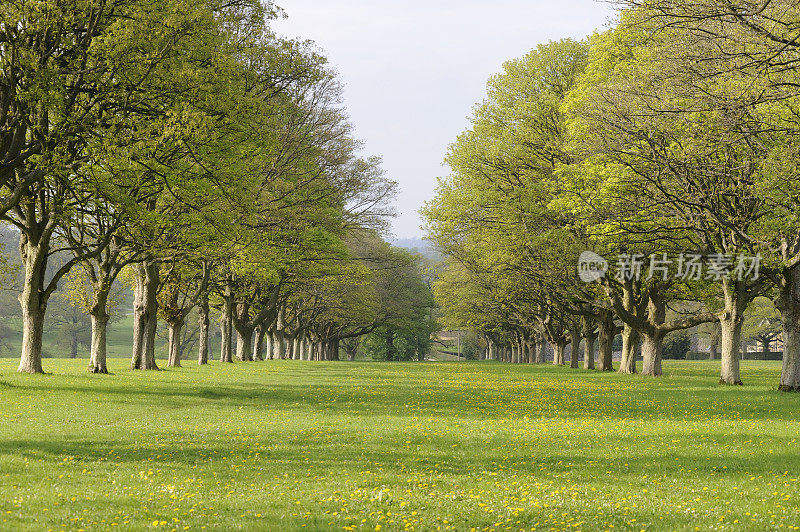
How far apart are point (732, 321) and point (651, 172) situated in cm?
891

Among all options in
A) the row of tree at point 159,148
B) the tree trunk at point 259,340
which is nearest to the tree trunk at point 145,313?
the row of tree at point 159,148

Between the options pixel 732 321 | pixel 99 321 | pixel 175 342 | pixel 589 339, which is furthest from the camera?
pixel 589 339

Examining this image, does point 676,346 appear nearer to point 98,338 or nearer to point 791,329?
point 791,329

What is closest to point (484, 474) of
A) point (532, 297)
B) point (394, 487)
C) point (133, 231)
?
point (394, 487)

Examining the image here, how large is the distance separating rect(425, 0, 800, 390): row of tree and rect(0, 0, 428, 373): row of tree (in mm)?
8829

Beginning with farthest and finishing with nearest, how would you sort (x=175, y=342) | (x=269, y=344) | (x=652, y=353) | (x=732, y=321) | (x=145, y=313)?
(x=269, y=344)
(x=175, y=342)
(x=652, y=353)
(x=145, y=313)
(x=732, y=321)

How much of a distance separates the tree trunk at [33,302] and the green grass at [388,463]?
165 inches

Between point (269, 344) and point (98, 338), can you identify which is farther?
point (269, 344)

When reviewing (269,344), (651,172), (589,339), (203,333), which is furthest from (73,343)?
(651,172)

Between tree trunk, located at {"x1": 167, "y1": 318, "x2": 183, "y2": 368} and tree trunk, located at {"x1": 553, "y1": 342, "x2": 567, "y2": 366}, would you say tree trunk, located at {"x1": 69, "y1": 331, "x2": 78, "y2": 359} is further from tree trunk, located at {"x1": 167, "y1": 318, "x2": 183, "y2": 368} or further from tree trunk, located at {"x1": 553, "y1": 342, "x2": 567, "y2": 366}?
tree trunk, located at {"x1": 553, "y1": 342, "x2": 567, "y2": 366}

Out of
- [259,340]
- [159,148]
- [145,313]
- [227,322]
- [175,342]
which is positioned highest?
[159,148]

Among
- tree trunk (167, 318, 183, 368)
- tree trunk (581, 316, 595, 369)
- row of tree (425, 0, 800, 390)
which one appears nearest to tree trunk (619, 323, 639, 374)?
row of tree (425, 0, 800, 390)

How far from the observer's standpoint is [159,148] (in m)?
24.2

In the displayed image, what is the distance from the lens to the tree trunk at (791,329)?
29859 millimetres
